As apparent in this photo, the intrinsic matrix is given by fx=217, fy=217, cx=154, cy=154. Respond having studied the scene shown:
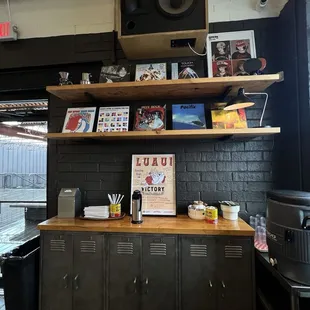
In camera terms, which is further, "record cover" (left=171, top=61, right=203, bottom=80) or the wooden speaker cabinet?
"record cover" (left=171, top=61, right=203, bottom=80)

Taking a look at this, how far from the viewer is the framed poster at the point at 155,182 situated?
75.1 inches

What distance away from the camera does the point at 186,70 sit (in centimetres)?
182

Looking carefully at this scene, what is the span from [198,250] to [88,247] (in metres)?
0.80

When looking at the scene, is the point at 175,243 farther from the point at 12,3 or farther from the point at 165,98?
the point at 12,3

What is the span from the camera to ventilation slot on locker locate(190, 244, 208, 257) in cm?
152

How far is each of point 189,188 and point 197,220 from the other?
337 mm

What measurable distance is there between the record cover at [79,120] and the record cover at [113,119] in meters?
0.08

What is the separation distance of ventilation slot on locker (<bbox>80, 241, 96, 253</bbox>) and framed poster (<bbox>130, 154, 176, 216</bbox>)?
0.49 m

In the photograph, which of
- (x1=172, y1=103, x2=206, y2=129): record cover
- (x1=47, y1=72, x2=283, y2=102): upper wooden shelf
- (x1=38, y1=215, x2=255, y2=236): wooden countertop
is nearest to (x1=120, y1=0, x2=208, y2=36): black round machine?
(x1=47, y1=72, x2=283, y2=102): upper wooden shelf

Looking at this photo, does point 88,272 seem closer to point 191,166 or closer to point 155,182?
point 155,182

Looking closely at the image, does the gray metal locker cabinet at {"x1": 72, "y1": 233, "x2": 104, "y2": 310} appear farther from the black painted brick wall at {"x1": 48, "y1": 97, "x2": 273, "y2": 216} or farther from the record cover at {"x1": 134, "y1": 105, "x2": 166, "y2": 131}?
the record cover at {"x1": 134, "y1": 105, "x2": 166, "y2": 131}

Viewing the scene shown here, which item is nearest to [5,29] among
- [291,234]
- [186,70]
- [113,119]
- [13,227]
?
[113,119]

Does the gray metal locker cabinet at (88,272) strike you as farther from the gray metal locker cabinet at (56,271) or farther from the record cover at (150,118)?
the record cover at (150,118)

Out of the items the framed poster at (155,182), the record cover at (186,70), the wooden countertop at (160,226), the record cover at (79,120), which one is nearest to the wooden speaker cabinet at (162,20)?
the record cover at (186,70)
